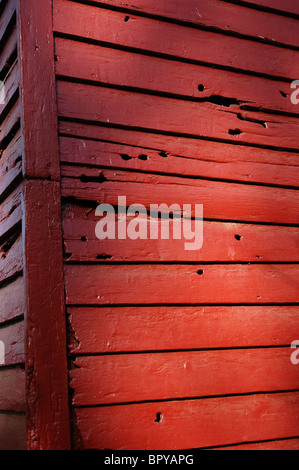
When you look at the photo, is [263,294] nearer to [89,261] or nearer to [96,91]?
[89,261]

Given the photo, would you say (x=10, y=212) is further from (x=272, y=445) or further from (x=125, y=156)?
(x=272, y=445)

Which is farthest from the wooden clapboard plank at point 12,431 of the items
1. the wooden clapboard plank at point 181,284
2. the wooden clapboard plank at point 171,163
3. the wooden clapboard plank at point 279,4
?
the wooden clapboard plank at point 279,4

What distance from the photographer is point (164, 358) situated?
205 cm

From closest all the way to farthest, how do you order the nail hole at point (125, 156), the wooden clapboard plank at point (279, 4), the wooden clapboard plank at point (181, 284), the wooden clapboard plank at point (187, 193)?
the wooden clapboard plank at point (181, 284) → the wooden clapboard plank at point (187, 193) → the nail hole at point (125, 156) → the wooden clapboard plank at point (279, 4)

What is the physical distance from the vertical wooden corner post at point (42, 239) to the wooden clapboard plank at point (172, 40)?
143mm

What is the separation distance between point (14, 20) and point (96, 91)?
53 centimetres

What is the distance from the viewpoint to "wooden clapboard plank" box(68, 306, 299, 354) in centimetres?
197

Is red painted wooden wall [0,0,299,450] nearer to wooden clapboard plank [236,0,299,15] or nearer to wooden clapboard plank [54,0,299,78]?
wooden clapboard plank [54,0,299,78]

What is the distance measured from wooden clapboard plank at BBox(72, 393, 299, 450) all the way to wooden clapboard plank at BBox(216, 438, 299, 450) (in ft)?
0.08

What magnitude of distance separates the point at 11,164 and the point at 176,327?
1.08 meters

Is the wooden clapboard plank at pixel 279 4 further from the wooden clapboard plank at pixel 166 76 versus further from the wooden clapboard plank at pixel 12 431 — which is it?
the wooden clapboard plank at pixel 12 431

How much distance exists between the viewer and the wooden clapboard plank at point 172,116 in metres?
2.19

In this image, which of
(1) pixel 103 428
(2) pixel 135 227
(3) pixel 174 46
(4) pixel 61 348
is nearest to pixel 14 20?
(3) pixel 174 46

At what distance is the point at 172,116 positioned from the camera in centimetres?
237
